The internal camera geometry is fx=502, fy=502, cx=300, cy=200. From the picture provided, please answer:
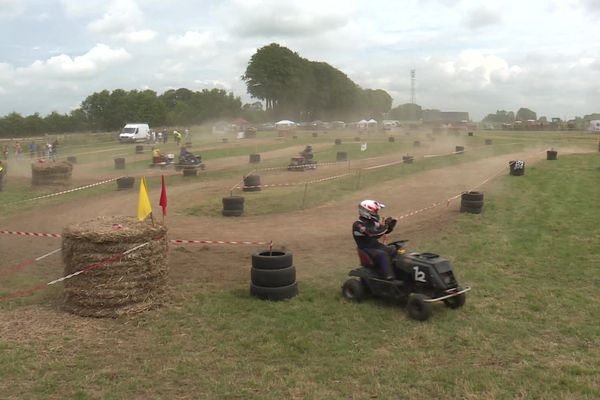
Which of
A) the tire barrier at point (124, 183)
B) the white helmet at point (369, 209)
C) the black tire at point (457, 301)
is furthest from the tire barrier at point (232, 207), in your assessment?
the black tire at point (457, 301)

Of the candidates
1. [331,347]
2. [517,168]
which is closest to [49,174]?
[331,347]

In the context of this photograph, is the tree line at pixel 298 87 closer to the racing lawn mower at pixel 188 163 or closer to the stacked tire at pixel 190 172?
Answer: the racing lawn mower at pixel 188 163

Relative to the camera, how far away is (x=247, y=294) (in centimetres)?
873

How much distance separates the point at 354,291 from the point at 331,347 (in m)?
1.88

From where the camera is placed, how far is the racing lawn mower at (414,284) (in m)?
7.54

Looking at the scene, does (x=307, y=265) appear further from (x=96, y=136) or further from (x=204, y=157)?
(x=96, y=136)

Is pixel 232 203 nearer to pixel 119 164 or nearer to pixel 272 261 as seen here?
pixel 272 261

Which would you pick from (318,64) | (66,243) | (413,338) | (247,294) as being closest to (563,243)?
(413,338)

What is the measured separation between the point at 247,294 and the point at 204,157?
30.2m

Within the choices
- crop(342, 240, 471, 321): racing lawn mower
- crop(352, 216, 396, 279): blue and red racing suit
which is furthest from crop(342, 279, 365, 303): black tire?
crop(352, 216, 396, 279): blue and red racing suit

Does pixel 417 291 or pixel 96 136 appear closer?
pixel 417 291

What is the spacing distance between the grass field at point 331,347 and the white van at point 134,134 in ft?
167

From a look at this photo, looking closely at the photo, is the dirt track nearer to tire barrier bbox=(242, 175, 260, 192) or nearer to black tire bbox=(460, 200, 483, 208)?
black tire bbox=(460, 200, 483, 208)

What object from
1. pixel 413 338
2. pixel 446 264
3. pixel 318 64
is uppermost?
pixel 318 64
